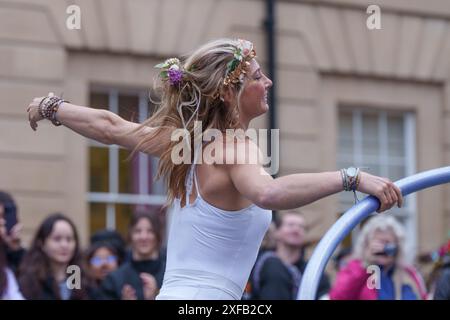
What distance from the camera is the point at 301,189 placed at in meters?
4.55

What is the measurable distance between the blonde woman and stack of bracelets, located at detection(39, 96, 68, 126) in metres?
0.41

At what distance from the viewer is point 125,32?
44.3 ft

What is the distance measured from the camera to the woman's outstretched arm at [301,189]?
4.54 meters

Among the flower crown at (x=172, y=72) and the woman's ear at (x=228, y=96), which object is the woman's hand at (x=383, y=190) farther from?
the flower crown at (x=172, y=72)

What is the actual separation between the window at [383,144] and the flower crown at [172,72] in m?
10.00

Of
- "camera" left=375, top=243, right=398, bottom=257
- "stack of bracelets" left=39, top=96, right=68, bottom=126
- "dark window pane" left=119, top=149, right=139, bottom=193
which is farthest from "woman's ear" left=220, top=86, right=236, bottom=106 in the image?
"dark window pane" left=119, top=149, right=139, bottom=193

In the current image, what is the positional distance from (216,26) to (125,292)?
6.41 m

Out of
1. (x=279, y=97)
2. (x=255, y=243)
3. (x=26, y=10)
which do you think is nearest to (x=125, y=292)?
(x=255, y=243)

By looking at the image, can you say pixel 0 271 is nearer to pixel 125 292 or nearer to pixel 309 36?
pixel 125 292

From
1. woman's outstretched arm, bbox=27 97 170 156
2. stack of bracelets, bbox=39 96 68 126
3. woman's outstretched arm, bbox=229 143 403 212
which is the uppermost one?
stack of bracelets, bbox=39 96 68 126

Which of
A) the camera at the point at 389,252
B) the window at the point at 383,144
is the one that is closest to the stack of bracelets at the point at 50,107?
the camera at the point at 389,252

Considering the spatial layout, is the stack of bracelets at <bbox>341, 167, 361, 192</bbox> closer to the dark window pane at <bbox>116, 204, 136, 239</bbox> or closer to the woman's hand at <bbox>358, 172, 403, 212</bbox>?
the woman's hand at <bbox>358, 172, 403, 212</bbox>

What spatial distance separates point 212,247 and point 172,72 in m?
0.72

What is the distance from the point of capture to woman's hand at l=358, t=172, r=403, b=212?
15.1 ft
